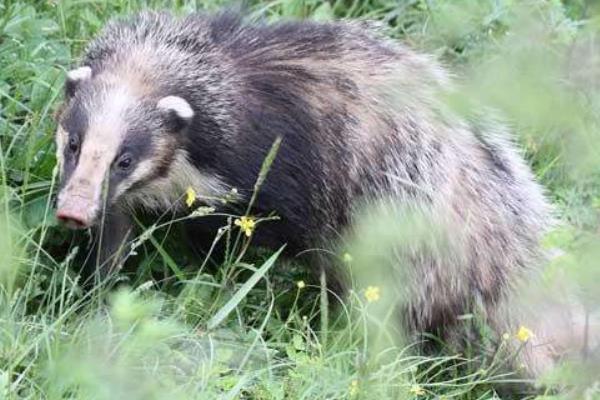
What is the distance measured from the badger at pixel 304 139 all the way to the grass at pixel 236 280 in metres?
0.27

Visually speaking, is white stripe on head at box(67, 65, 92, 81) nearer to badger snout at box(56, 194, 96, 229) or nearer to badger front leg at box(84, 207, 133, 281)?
badger front leg at box(84, 207, 133, 281)

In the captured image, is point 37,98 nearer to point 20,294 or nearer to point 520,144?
point 20,294

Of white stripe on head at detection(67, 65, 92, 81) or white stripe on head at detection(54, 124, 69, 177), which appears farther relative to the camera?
white stripe on head at detection(67, 65, 92, 81)

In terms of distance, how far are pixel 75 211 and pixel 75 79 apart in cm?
88

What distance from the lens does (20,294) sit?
16.2ft

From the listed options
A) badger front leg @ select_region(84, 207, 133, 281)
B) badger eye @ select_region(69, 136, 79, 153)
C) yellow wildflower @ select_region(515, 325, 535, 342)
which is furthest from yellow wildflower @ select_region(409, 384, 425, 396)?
badger eye @ select_region(69, 136, 79, 153)

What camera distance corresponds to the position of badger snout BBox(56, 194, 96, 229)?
470 centimetres

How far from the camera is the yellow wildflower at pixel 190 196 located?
517 cm

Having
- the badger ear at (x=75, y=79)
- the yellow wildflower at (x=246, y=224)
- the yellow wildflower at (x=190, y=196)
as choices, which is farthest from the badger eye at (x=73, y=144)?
the yellow wildflower at (x=246, y=224)

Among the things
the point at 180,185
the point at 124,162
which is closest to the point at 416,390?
the point at 180,185

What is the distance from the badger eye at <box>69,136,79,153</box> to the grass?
361mm

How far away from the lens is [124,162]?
5160 mm

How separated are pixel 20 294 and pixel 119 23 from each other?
150cm

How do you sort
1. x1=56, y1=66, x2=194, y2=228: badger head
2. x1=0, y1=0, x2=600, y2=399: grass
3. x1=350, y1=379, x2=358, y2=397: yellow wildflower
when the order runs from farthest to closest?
x1=56, y1=66, x2=194, y2=228: badger head
x1=350, y1=379, x2=358, y2=397: yellow wildflower
x1=0, y1=0, x2=600, y2=399: grass
